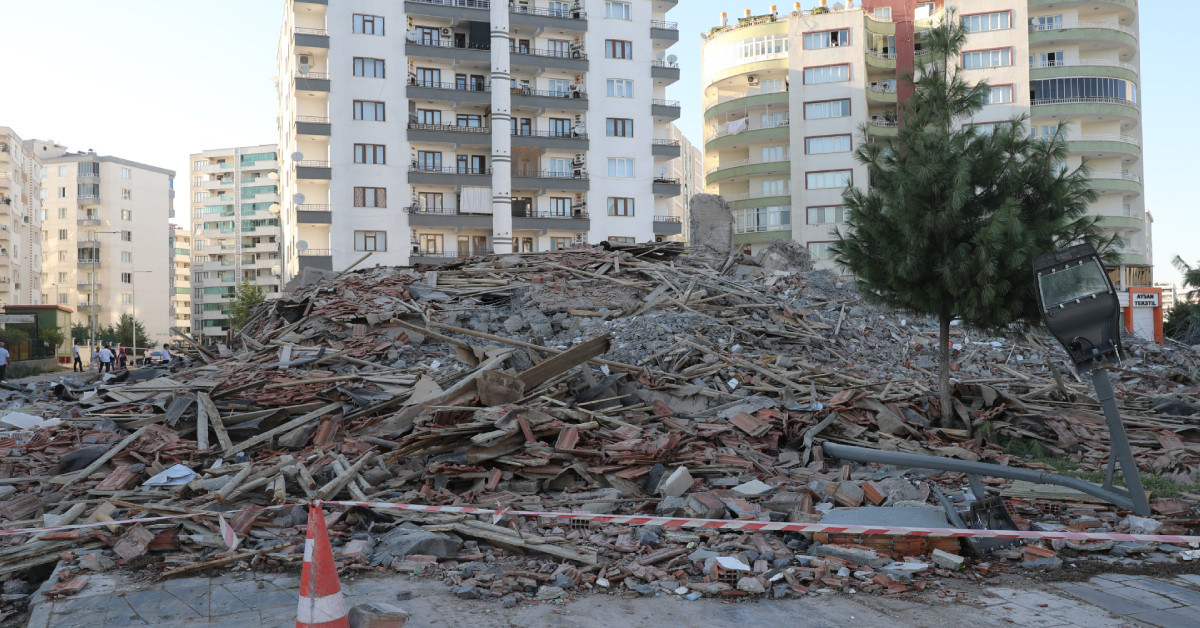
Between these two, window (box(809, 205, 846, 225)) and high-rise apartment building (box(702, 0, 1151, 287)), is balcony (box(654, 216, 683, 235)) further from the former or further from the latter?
window (box(809, 205, 846, 225))

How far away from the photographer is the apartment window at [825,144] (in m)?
53.2

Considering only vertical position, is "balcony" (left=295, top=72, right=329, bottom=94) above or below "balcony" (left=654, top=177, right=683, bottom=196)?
above

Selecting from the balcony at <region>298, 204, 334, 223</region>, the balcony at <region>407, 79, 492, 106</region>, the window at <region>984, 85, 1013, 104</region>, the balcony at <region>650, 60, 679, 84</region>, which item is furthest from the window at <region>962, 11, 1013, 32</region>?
the balcony at <region>298, 204, 334, 223</region>

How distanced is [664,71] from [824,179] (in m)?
12.5

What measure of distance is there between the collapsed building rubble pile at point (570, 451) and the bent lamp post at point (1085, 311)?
1.45m

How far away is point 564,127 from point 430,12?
9.91m

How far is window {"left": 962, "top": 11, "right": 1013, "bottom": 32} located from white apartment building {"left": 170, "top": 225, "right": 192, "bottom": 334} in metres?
106

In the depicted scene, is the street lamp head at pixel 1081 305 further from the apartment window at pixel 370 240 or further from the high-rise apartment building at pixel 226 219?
the high-rise apartment building at pixel 226 219

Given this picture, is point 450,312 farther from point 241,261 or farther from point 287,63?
point 241,261

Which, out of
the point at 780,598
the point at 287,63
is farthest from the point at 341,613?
the point at 287,63

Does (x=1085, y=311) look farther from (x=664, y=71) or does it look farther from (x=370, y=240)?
(x=664, y=71)

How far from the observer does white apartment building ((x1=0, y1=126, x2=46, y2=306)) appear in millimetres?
72938

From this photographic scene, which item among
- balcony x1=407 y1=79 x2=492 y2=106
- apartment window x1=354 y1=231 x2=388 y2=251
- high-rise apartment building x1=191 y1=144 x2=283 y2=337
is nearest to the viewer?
apartment window x1=354 y1=231 x2=388 y2=251

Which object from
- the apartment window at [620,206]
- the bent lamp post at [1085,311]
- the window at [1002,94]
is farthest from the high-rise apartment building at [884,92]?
the bent lamp post at [1085,311]
